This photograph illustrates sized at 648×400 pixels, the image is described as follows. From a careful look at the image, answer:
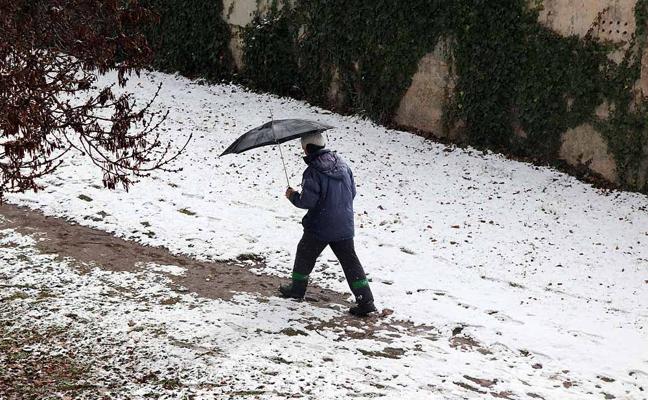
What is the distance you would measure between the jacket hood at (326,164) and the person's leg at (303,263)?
62cm

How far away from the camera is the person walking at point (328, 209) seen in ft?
20.6

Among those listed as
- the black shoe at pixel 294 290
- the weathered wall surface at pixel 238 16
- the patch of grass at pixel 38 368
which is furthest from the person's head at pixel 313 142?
the weathered wall surface at pixel 238 16

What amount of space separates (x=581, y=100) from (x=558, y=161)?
1.08 m

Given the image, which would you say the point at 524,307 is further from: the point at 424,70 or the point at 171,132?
the point at 171,132

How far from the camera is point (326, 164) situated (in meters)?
6.33

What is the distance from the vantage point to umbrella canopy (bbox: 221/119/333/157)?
20.2 feet

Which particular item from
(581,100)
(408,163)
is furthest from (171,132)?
(581,100)

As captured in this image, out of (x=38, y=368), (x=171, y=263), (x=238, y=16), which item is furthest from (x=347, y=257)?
(x=238, y=16)

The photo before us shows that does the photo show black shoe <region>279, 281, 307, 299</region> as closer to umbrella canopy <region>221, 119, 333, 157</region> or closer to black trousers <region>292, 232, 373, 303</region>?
black trousers <region>292, 232, 373, 303</region>

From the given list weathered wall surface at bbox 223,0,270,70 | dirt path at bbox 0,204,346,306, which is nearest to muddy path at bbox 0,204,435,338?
dirt path at bbox 0,204,346,306

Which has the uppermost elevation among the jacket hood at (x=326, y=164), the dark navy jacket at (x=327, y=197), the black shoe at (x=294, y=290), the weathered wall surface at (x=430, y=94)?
the weathered wall surface at (x=430, y=94)

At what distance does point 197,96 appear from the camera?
14.8 metres

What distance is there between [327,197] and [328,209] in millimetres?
108

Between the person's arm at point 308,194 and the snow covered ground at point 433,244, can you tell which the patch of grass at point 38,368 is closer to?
the snow covered ground at point 433,244
